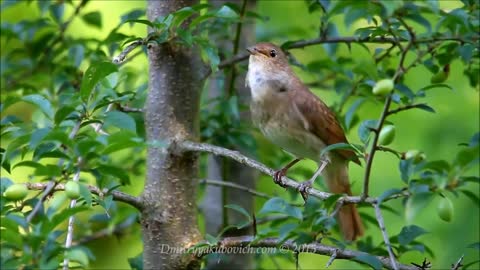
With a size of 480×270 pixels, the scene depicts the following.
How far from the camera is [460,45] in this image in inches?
122

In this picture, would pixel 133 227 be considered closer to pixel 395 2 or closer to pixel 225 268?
pixel 225 268

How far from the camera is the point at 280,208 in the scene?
7.69 ft

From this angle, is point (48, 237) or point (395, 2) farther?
point (395, 2)

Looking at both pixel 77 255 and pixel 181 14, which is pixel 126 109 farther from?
pixel 77 255

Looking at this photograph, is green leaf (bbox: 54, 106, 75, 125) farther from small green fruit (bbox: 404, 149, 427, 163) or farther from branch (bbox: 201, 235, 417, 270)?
small green fruit (bbox: 404, 149, 427, 163)

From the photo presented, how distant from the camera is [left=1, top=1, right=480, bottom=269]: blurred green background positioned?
451 centimetres

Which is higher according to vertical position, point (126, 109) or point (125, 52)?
point (125, 52)

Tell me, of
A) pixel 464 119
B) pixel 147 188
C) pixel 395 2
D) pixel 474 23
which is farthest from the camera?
pixel 464 119

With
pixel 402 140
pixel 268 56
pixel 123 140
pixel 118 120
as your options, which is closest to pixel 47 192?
pixel 123 140

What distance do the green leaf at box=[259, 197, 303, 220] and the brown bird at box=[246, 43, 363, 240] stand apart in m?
1.51

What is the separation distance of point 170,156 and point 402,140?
200 centimetres

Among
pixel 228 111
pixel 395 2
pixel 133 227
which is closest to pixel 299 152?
pixel 228 111

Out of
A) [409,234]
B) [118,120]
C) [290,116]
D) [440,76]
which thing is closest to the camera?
[118,120]

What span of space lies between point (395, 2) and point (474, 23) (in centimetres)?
91
